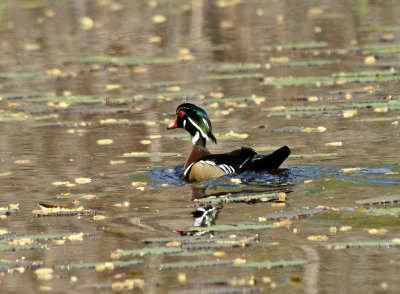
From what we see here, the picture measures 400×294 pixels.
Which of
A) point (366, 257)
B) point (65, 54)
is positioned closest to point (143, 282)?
point (366, 257)

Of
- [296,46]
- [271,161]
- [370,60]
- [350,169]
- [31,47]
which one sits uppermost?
[31,47]

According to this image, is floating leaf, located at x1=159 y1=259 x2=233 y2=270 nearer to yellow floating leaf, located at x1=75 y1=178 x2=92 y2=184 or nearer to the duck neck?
yellow floating leaf, located at x1=75 y1=178 x2=92 y2=184

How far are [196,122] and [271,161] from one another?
1.39 metres

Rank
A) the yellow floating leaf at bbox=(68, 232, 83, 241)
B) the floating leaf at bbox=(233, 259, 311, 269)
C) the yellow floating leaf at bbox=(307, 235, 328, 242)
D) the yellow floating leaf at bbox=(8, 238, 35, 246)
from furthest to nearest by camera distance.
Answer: the yellow floating leaf at bbox=(68, 232, 83, 241) → the yellow floating leaf at bbox=(8, 238, 35, 246) → the yellow floating leaf at bbox=(307, 235, 328, 242) → the floating leaf at bbox=(233, 259, 311, 269)

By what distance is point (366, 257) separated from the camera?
7051 mm

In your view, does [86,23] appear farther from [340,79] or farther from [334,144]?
[334,144]

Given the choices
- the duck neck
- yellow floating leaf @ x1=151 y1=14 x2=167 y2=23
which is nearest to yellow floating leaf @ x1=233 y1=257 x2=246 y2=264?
the duck neck

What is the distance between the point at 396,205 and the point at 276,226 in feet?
3.80

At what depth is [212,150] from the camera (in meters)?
12.4

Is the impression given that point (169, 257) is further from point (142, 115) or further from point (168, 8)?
point (168, 8)

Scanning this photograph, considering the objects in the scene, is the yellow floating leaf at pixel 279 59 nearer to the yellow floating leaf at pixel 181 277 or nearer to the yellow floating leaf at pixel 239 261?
the yellow floating leaf at pixel 239 261

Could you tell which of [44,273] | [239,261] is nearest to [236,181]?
[239,261]

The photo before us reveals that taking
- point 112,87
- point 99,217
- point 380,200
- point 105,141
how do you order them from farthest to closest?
point 112,87 < point 105,141 < point 99,217 < point 380,200

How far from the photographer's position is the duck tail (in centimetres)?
1017
